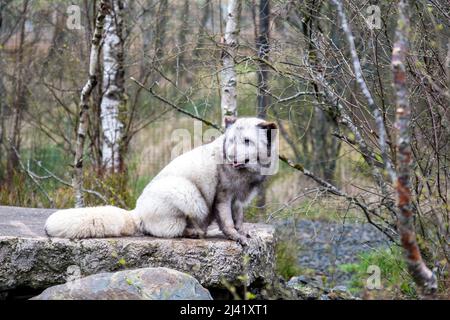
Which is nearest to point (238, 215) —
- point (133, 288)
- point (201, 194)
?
point (201, 194)

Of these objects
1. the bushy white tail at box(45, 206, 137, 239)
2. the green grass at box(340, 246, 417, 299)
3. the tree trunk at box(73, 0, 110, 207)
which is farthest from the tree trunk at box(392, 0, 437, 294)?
the tree trunk at box(73, 0, 110, 207)

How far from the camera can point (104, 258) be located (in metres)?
6.07

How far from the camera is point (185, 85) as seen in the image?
14195 mm

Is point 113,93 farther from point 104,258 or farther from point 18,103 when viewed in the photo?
point 104,258

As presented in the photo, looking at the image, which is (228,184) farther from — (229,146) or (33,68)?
(33,68)

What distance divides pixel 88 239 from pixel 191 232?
34.6 inches

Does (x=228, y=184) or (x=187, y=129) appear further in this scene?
(x=187, y=129)

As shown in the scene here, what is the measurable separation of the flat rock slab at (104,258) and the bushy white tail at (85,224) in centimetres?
8

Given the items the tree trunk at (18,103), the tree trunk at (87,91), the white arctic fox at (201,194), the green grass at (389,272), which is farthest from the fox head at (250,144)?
the tree trunk at (18,103)

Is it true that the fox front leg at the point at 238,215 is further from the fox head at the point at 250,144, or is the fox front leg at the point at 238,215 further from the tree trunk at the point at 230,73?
the tree trunk at the point at 230,73

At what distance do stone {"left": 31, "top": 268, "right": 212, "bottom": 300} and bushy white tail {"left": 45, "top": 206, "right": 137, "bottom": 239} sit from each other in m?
1.15

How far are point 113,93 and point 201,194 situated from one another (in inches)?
179
